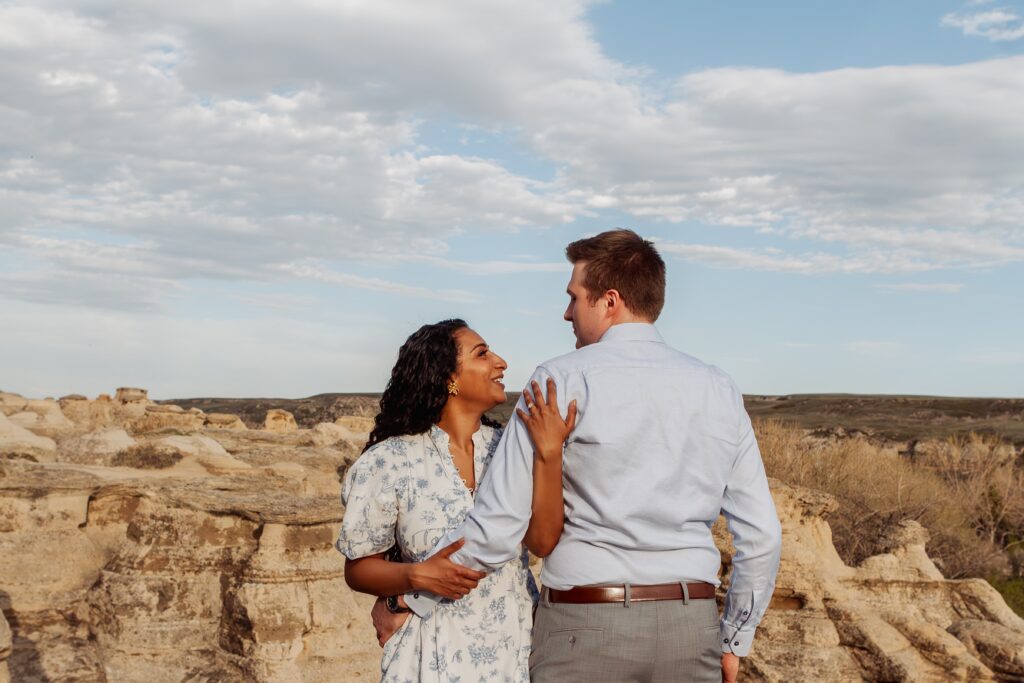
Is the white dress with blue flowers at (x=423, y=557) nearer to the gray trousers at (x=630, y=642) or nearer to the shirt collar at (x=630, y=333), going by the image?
the gray trousers at (x=630, y=642)

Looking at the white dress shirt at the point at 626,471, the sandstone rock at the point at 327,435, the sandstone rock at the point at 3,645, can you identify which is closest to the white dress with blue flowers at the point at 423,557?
the white dress shirt at the point at 626,471

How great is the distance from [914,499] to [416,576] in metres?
16.6

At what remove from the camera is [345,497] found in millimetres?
2965

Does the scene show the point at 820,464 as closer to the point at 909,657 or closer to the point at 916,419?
the point at 909,657

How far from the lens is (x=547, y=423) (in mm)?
2514

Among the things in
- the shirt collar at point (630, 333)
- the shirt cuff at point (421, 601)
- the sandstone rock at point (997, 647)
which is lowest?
the sandstone rock at point (997, 647)

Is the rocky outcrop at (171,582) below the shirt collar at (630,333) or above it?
below

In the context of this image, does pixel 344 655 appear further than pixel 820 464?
No

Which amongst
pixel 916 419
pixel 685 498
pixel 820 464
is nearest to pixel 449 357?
pixel 685 498

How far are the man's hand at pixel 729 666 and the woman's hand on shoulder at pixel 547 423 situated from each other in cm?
76

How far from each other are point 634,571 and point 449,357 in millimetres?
899

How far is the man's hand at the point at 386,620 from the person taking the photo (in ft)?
9.52

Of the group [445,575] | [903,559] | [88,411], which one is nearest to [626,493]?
[445,575]

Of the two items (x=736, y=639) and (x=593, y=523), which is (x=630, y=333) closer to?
(x=593, y=523)
